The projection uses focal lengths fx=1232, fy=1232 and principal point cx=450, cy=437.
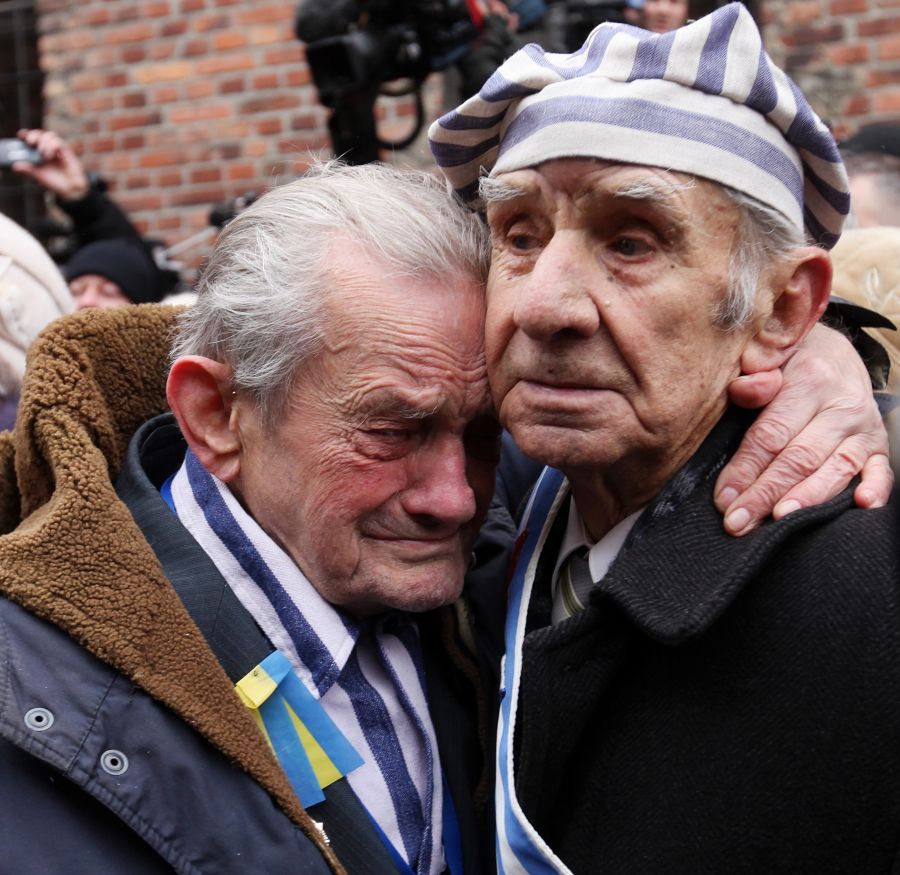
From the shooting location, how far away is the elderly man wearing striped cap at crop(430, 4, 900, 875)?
4.42 feet

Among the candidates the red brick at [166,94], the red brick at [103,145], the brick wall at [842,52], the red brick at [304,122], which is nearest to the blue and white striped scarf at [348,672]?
the brick wall at [842,52]

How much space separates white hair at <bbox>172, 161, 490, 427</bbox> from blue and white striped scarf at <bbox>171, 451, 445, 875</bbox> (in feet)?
0.61

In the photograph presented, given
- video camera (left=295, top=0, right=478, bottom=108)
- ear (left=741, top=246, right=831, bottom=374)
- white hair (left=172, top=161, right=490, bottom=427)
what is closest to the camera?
ear (left=741, top=246, right=831, bottom=374)

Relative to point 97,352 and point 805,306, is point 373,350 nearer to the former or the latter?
point 97,352

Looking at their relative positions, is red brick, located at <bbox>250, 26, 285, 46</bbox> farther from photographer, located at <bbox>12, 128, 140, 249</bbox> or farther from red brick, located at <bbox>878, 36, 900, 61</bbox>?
red brick, located at <bbox>878, 36, 900, 61</bbox>

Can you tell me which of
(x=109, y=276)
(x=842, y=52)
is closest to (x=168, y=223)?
(x=109, y=276)

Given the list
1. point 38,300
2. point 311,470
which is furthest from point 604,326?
point 38,300

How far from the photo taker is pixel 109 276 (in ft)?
14.6

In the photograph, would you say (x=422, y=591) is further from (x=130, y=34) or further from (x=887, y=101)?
(x=130, y=34)

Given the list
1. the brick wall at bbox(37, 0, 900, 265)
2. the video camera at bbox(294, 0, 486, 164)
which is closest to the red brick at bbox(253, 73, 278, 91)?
the brick wall at bbox(37, 0, 900, 265)

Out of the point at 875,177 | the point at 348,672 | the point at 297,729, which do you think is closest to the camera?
the point at 297,729

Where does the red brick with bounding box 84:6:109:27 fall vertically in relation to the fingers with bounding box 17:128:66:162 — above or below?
below

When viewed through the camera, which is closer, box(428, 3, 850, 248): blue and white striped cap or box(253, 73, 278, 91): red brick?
box(428, 3, 850, 248): blue and white striped cap

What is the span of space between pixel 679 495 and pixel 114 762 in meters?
0.76
